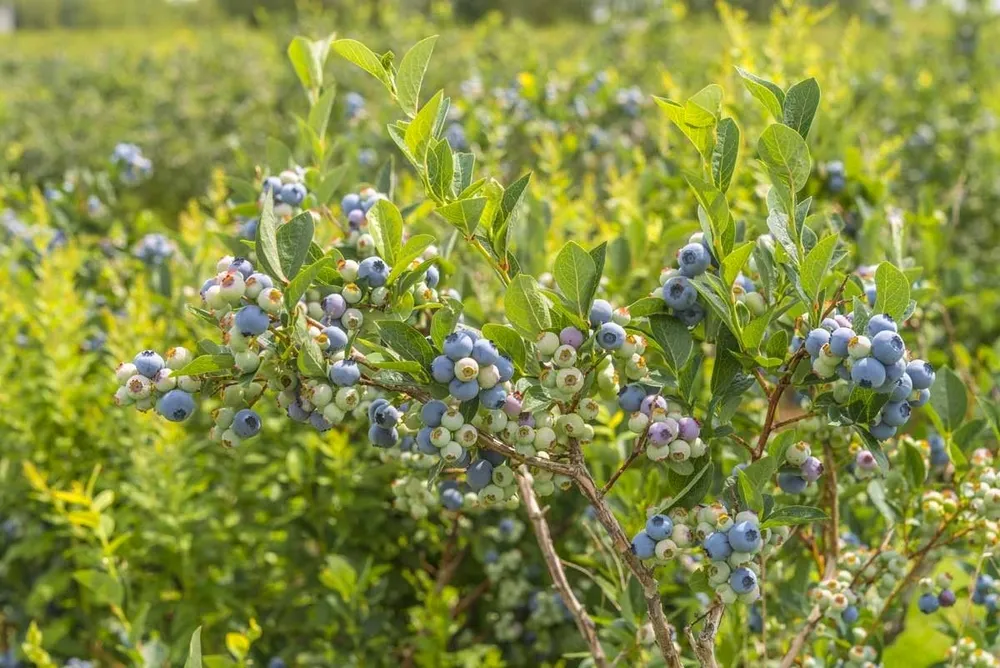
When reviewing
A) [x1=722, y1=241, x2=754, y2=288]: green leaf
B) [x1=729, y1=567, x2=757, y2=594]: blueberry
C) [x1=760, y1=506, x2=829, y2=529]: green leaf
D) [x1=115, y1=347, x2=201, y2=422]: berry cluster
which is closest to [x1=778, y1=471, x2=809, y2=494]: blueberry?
[x1=760, y1=506, x2=829, y2=529]: green leaf

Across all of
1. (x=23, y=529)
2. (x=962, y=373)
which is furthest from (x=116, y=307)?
(x=962, y=373)

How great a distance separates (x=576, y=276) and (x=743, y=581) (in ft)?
1.69

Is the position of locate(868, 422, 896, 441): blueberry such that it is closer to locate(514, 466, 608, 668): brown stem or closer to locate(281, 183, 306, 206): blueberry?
locate(514, 466, 608, 668): brown stem

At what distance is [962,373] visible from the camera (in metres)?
3.17

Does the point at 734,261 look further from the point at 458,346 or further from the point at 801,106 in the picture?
→ the point at 458,346

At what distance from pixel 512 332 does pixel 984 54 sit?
6.38m

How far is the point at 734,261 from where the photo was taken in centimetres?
142

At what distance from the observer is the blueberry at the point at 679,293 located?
1506 millimetres

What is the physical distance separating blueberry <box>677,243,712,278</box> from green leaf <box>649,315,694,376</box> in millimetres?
86

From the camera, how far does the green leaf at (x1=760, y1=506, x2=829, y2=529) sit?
142cm

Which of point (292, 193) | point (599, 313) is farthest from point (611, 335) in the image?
point (292, 193)

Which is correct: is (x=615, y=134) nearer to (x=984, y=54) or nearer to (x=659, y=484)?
(x=659, y=484)

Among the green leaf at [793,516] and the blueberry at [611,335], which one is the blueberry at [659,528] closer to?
the green leaf at [793,516]

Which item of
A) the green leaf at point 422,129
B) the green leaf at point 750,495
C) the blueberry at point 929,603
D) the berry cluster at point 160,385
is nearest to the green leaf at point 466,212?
the green leaf at point 422,129
